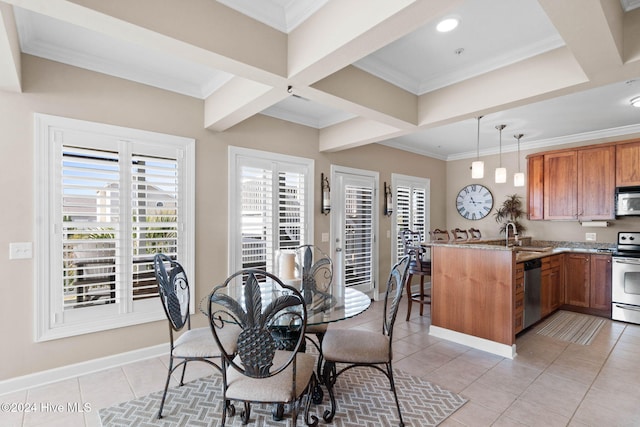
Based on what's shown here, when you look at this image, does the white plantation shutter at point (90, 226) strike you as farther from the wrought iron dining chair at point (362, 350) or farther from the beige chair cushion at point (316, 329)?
the wrought iron dining chair at point (362, 350)

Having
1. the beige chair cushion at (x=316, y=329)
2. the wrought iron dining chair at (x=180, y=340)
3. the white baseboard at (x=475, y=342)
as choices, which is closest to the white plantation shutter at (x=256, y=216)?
the wrought iron dining chair at (x=180, y=340)

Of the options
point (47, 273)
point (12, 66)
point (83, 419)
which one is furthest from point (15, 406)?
point (12, 66)

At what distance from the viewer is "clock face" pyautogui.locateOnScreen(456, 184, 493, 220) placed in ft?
20.8

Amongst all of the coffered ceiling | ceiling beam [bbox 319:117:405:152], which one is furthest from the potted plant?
ceiling beam [bbox 319:117:405:152]

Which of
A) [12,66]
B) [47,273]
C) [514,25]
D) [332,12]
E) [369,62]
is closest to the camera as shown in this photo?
[332,12]

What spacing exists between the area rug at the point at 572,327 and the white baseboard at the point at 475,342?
1.04 meters

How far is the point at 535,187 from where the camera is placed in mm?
5488

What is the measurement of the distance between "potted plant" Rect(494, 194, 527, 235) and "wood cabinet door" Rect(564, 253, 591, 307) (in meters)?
1.10

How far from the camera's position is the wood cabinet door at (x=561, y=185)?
16.6 ft

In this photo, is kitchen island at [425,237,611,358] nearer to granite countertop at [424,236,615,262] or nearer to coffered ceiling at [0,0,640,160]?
granite countertop at [424,236,615,262]

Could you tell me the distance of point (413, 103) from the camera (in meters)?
3.43

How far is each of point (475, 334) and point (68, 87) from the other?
465 centimetres

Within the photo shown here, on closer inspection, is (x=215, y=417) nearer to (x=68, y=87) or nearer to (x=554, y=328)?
(x=68, y=87)

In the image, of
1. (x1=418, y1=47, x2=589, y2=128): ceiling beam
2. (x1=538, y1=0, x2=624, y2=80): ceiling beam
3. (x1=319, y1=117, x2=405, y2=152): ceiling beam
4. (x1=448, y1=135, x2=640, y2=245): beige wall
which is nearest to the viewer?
(x1=538, y1=0, x2=624, y2=80): ceiling beam
